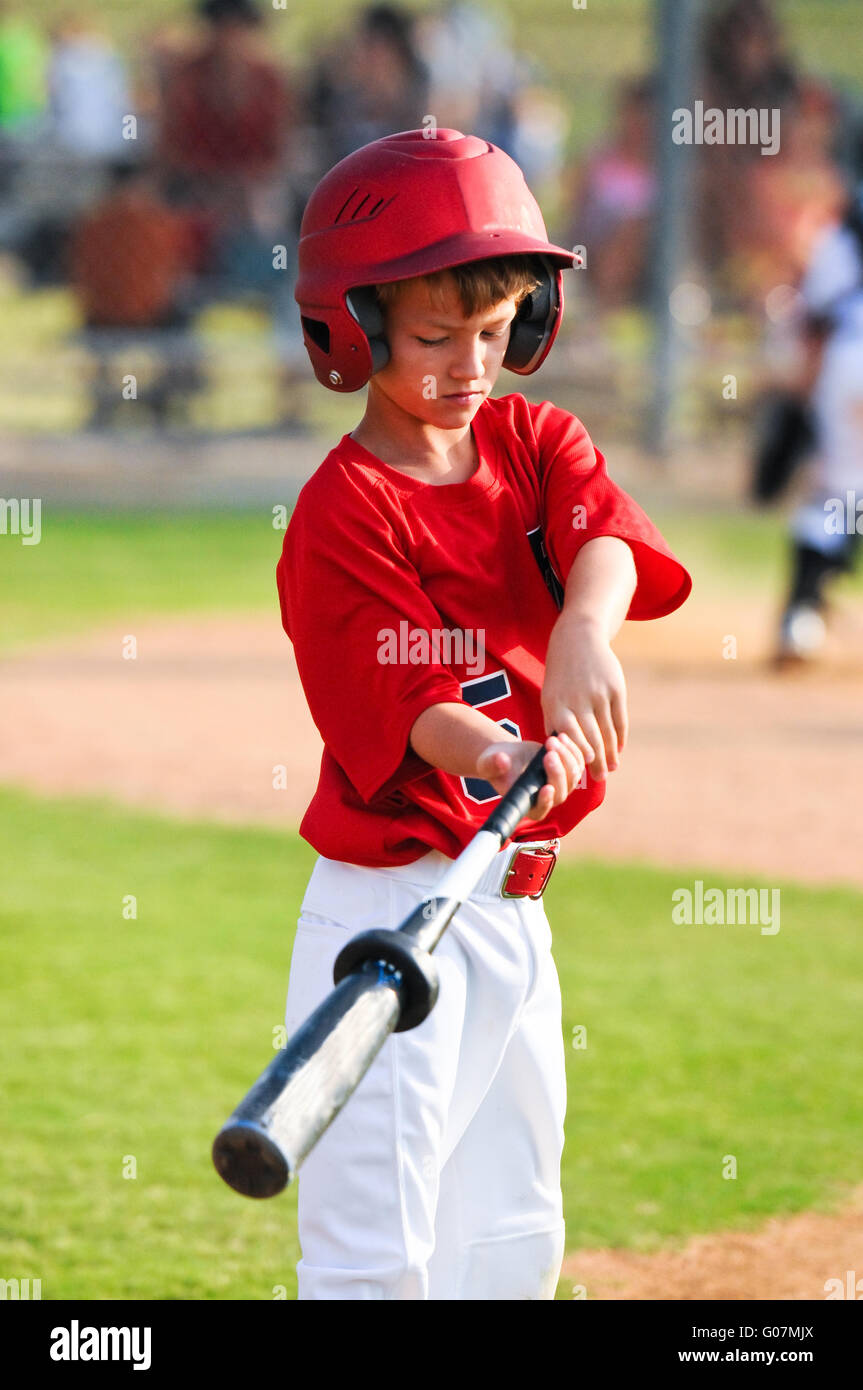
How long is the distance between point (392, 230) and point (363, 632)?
1.47 feet

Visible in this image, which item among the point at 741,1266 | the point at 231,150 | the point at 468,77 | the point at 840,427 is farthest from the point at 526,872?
the point at 468,77

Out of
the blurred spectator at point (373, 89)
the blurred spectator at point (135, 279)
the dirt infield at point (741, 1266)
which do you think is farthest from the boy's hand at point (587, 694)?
the blurred spectator at point (373, 89)

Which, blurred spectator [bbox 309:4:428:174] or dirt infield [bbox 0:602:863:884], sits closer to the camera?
dirt infield [bbox 0:602:863:884]

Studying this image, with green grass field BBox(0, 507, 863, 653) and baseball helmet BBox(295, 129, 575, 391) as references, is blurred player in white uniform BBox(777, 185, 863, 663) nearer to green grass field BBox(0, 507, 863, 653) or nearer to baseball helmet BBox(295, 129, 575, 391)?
green grass field BBox(0, 507, 863, 653)

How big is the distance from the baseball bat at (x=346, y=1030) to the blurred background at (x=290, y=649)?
1.31 m

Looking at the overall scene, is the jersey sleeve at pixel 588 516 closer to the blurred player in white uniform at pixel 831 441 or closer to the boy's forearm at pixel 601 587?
the boy's forearm at pixel 601 587

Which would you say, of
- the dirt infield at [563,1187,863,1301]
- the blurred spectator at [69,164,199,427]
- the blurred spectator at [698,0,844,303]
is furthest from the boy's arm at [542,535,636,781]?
the blurred spectator at [698,0,844,303]

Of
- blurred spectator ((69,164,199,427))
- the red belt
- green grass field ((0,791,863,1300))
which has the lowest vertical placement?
green grass field ((0,791,863,1300))

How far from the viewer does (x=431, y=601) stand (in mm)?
2102

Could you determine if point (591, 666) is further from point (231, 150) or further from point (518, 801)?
point (231, 150)

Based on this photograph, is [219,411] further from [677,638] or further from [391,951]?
[391,951]

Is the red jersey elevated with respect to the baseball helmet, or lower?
lower

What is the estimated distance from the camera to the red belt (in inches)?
83.5

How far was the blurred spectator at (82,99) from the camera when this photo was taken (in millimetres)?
14180
